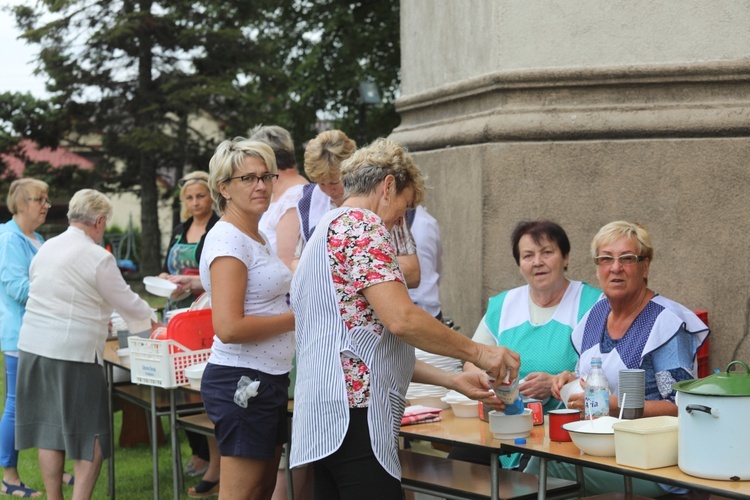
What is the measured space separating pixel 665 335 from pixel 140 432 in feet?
17.6

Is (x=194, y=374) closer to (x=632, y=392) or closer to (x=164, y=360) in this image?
(x=164, y=360)

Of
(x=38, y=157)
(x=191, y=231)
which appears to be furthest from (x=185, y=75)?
(x=191, y=231)

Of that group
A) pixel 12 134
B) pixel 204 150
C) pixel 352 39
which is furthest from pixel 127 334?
pixel 12 134

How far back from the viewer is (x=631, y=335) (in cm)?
432

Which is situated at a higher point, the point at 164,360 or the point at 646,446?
the point at 164,360

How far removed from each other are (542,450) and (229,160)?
5.61ft

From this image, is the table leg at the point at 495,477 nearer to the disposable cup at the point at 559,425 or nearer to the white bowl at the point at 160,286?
the disposable cup at the point at 559,425

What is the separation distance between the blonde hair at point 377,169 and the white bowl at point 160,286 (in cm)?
285

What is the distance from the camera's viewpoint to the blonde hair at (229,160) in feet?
14.0

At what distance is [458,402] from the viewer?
14.2 feet

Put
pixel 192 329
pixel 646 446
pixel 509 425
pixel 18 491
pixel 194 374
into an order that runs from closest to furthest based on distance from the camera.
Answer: pixel 646 446, pixel 509 425, pixel 194 374, pixel 192 329, pixel 18 491

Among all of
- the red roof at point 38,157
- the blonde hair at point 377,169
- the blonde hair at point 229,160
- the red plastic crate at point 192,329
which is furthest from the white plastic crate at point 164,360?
the red roof at point 38,157

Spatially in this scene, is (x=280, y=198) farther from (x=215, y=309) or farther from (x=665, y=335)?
(x=665, y=335)

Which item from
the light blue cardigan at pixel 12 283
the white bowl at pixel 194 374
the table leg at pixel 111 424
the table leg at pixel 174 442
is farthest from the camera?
the light blue cardigan at pixel 12 283
